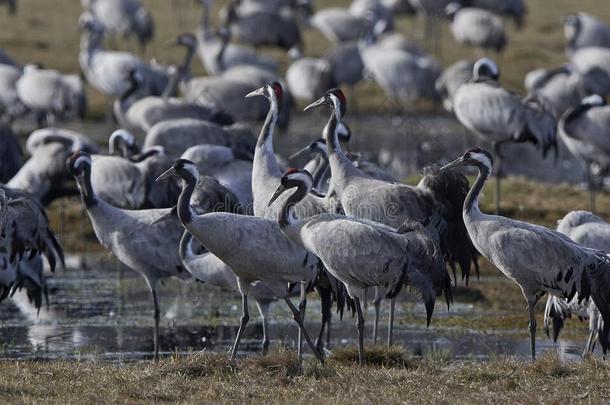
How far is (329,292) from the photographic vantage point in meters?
9.47

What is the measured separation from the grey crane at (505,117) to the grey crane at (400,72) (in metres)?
7.11

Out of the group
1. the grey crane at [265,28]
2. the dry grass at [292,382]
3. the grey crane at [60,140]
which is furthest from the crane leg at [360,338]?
the grey crane at [265,28]

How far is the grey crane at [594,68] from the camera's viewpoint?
22.3 metres

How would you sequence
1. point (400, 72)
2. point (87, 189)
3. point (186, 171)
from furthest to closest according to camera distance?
point (400, 72), point (87, 189), point (186, 171)

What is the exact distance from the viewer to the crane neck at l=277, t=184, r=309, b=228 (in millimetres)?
8758

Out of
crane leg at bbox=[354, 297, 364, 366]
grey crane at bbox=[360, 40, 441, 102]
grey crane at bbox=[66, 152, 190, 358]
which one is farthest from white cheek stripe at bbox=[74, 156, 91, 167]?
grey crane at bbox=[360, 40, 441, 102]

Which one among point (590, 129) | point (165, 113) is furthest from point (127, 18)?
point (590, 129)

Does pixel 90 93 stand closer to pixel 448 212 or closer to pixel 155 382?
pixel 448 212

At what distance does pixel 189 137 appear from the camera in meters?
15.1

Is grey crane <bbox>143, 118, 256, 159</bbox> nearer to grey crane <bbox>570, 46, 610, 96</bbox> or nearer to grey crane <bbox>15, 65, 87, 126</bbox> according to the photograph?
grey crane <bbox>15, 65, 87, 126</bbox>

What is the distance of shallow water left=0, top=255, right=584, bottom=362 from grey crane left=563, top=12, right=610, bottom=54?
1541cm

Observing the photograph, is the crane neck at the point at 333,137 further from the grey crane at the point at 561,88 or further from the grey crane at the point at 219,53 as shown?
the grey crane at the point at 219,53

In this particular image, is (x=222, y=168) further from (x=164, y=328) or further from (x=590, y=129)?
(x=590, y=129)

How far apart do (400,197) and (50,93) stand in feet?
36.9
